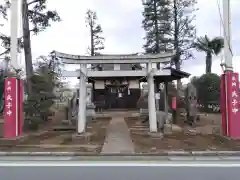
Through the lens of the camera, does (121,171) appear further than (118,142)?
No

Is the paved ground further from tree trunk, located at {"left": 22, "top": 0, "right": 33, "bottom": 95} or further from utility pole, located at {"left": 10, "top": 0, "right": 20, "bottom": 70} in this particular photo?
tree trunk, located at {"left": 22, "top": 0, "right": 33, "bottom": 95}

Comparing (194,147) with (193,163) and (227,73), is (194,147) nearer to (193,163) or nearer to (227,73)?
(193,163)

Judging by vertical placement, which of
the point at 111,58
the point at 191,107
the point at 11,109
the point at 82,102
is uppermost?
the point at 111,58

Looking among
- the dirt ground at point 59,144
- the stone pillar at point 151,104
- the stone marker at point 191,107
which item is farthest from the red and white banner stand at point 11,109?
the stone marker at point 191,107

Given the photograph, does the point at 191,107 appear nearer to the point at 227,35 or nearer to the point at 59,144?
the point at 227,35

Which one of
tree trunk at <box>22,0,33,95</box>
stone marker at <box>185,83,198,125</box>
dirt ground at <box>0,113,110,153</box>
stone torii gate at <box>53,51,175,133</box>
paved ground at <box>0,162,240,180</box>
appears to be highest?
tree trunk at <box>22,0,33,95</box>

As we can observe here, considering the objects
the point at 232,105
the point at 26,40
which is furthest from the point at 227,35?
the point at 26,40

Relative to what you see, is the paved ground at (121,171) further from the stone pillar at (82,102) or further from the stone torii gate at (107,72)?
the stone torii gate at (107,72)

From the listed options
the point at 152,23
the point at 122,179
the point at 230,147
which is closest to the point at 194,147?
the point at 230,147

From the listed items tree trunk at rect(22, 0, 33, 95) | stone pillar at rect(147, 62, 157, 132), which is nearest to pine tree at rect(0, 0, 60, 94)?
tree trunk at rect(22, 0, 33, 95)

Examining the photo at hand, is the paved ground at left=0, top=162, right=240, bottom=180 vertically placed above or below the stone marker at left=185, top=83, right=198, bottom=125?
below

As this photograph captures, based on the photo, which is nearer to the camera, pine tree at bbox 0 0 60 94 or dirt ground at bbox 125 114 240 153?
dirt ground at bbox 125 114 240 153

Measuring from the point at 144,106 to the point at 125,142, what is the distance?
13194mm

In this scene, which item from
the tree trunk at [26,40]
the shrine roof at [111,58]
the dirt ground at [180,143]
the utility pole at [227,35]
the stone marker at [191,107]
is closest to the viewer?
the dirt ground at [180,143]
